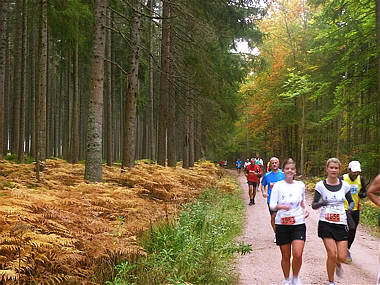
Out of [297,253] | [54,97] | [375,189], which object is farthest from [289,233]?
[54,97]

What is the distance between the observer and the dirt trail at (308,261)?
5.65 meters

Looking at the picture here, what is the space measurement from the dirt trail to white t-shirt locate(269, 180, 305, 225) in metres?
1.21

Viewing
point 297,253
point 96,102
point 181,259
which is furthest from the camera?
point 96,102

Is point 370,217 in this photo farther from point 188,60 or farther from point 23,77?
point 23,77

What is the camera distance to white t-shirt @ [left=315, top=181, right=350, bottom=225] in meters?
5.09

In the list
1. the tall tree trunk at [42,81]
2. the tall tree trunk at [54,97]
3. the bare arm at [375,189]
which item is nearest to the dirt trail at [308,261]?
the bare arm at [375,189]

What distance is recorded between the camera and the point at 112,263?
4734 mm

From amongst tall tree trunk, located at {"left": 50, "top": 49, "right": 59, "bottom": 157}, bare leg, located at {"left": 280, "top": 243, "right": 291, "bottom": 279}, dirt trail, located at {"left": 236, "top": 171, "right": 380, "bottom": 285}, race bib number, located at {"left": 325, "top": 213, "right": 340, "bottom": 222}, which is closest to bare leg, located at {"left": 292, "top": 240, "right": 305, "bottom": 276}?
bare leg, located at {"left": 280, "top": 243, "right": 291, "bottom": 279}

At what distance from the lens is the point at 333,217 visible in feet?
16.7

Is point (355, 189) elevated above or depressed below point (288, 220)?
above

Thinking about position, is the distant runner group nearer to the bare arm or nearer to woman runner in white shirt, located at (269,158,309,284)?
woman runner in white shirt, located at (269,158,309,284)

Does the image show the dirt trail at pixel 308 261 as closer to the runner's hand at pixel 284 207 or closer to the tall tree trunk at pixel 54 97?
the runner's hand at pixel 284 207

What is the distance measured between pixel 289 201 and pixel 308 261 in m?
2.37

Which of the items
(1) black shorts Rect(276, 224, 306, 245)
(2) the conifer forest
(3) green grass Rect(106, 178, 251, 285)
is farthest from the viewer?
(2) the conifer forest
